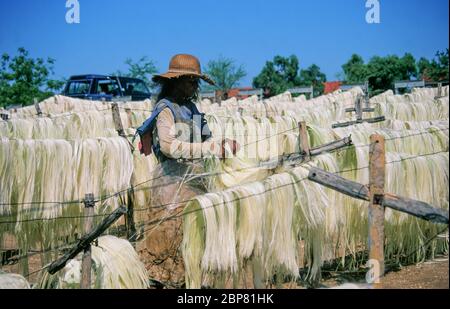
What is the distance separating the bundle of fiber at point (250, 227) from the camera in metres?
3.78

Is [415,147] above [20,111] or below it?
below

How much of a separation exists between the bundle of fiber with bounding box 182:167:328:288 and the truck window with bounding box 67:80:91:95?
12284 millimetres

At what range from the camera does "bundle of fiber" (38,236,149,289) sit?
3.72m

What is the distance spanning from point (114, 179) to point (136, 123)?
11.2ft

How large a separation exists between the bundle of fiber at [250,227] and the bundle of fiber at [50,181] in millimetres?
2318

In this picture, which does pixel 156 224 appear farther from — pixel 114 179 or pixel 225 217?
pixel 114 179

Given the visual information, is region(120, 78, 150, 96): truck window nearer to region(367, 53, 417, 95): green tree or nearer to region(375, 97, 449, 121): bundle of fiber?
region(375, 97, 449, 121): bundle of fiber

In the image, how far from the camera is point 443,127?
20.0 ft

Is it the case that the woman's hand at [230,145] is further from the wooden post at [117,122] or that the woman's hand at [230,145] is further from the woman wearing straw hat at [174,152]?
the wooden post at [117,122]

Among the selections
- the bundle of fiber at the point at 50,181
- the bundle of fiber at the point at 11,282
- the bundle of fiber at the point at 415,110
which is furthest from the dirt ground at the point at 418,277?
the bundle of fiber at the point at 415,110

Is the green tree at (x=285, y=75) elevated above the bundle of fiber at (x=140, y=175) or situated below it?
above

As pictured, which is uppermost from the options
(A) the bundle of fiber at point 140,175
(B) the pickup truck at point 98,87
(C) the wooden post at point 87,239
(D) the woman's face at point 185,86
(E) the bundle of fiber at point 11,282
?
(B) the pickup truck at point 98,87
